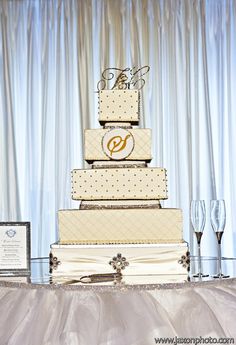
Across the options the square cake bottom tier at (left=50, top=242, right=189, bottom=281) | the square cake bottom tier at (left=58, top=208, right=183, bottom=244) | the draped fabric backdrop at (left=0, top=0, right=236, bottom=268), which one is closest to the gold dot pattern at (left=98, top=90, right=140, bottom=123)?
the square cake bottom tier at (left=58, top=208, right=183, bottom=244)

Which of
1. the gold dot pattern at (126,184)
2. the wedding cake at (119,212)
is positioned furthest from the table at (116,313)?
the gold dot pattern at (126,184)

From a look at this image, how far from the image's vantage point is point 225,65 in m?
3.20

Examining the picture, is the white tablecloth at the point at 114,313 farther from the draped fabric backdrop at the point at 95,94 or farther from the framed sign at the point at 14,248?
the draped fabric backdrop at the point at 95,94

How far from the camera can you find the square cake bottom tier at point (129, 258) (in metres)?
1.31

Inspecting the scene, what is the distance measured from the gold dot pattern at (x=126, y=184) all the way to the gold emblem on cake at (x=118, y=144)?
46 mm

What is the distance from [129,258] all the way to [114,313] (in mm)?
407

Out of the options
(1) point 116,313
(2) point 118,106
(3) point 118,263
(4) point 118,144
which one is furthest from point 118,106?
(1) point 116,313

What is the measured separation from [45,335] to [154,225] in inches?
22.5

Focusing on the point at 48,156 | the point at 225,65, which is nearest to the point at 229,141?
the point at 225,65

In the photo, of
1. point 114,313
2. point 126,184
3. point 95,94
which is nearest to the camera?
point 114,313

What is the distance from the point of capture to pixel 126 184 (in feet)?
4.79

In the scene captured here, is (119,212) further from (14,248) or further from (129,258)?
(14,248)

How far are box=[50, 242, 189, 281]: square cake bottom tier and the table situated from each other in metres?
0.28

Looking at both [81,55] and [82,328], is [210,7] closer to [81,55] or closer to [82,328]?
[81,55]
